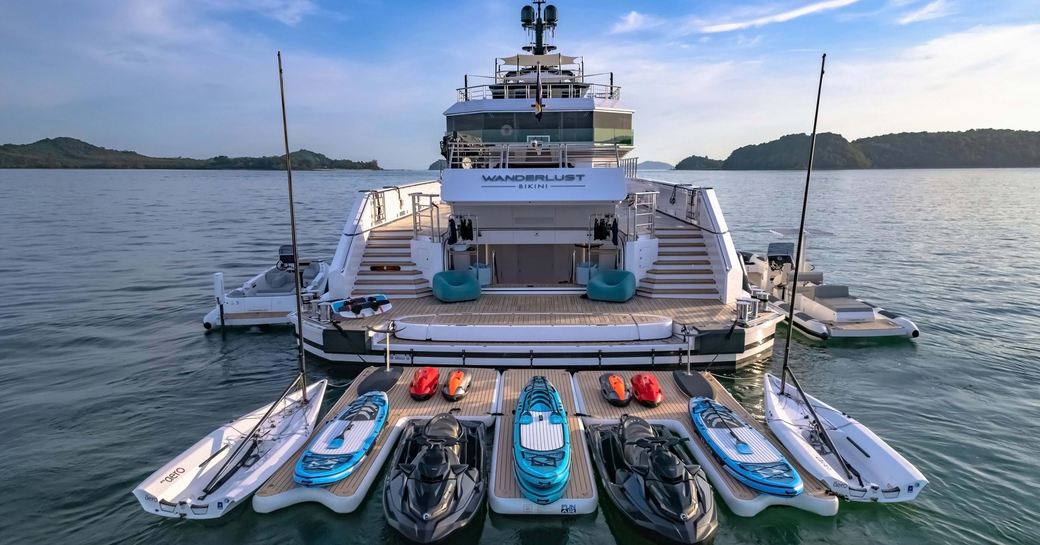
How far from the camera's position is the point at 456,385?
10102 millimetres

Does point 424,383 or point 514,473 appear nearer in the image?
point 514,473

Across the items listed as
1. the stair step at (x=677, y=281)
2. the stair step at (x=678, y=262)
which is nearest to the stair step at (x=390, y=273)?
the stair step at (x=677, y=281)

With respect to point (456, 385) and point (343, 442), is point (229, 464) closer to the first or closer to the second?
point (343, 442)

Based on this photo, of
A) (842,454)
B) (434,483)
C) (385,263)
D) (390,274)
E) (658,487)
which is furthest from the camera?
(385,263)

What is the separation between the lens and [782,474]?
7.45 m

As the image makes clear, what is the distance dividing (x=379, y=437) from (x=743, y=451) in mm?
5972

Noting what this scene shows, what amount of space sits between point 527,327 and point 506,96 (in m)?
11.3

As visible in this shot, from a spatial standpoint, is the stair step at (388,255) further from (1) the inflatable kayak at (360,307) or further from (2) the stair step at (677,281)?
(2) the stair step at (677,281)

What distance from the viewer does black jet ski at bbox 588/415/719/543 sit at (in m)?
6.62

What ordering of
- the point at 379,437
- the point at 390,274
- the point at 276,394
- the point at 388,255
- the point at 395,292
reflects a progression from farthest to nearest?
the point at 388,255, the point at 390,274, the point at 395,292, the point at 276,394, the point at 379,437

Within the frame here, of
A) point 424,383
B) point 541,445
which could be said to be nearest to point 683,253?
point 424,383

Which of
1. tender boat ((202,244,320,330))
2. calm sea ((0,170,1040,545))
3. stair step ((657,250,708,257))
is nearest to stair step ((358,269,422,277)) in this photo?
tender boat ((202,244,320,330))

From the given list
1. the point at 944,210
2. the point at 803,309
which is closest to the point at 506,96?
the point at 803,309

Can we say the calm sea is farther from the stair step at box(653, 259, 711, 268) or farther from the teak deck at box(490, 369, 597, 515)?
the stair step at box(653, 259, 711, 268)
